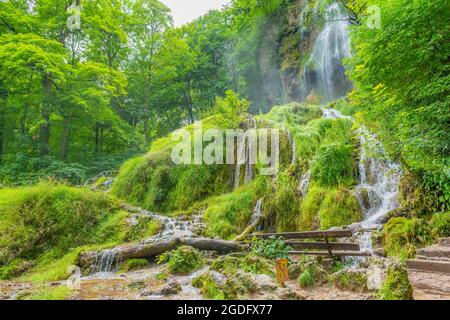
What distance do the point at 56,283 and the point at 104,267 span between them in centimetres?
111

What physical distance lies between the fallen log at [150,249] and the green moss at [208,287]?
197 centimetres

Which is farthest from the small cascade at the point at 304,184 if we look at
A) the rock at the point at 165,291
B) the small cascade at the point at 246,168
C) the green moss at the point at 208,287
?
the rock at the point at 165,291

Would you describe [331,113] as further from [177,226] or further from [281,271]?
[281,271]

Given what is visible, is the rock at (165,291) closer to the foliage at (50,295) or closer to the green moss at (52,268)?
the foliage at (50,295)

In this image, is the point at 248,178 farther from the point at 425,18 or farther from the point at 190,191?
the point at 425,18

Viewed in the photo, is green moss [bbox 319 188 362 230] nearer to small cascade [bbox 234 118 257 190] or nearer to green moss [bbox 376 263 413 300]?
green moss [bbox 376 263 413 300]

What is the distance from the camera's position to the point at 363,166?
7.00m

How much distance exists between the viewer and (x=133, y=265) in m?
5.81

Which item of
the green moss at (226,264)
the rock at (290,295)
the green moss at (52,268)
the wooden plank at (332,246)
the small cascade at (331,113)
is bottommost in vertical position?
the green moss at (52,268)

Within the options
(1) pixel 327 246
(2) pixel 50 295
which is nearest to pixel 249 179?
(1) pixel 327 246

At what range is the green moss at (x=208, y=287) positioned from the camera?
3254 mm

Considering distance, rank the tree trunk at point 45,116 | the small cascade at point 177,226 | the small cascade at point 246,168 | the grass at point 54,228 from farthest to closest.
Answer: the tree trunk at point 45,116
the small cascade at point 246,168
the small cascade at point 177,226
the grass at point 54,228

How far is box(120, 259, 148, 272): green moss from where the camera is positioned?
18.9ft

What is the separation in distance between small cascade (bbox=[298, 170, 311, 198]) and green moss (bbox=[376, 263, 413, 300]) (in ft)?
14.6
